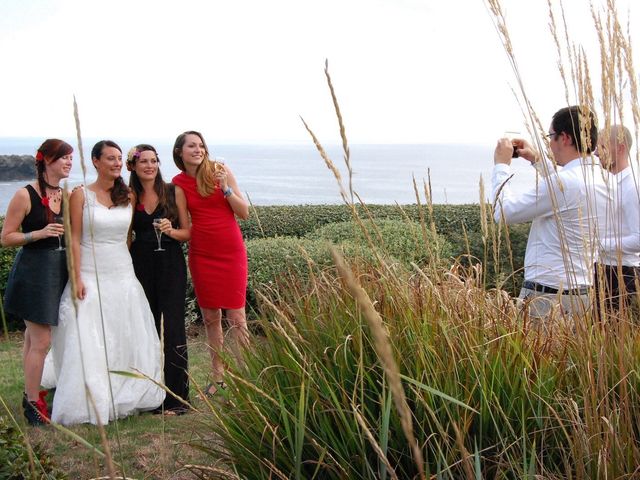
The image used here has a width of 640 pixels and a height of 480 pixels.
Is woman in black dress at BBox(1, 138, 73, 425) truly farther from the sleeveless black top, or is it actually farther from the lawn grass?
the lawn grass

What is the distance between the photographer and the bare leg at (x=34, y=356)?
5000mm

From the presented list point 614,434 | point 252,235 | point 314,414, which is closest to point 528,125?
point 614,434

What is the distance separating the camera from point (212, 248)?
5.50 meters

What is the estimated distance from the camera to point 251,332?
9.50 ft

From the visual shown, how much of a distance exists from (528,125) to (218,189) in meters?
3.50

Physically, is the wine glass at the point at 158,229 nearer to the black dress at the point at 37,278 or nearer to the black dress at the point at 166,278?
the black dress at the point at 166,278

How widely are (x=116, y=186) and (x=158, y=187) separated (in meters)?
0.32

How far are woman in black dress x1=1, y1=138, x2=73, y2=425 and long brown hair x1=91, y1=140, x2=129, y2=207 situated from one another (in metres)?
0.19

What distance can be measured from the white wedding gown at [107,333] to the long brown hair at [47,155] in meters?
0.30

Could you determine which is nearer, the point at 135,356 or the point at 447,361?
the point at 447,361

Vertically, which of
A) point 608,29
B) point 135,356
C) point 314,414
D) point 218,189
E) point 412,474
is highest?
point 608,29

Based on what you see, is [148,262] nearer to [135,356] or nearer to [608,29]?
[135,356]

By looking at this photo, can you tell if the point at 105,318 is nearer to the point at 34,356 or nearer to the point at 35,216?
the point at 34,356

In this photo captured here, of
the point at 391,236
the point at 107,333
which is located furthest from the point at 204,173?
the point at 391,236
